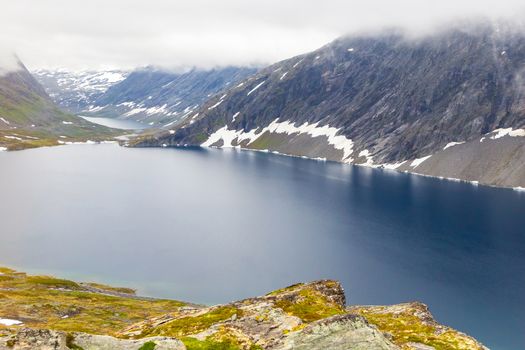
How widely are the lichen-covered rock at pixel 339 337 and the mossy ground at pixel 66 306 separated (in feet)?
160

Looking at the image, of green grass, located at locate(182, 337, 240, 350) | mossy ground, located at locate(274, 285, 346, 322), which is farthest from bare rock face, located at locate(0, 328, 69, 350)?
mossy ground, located at locate(274, 285, 346, 322)

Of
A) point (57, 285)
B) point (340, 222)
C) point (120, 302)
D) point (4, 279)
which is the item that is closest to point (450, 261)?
point (340, 222)

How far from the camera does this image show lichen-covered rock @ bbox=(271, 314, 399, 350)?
2441 cm

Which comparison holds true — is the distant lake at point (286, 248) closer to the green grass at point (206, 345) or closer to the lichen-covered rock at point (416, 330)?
the lichen-covered rock at point (416, 330)

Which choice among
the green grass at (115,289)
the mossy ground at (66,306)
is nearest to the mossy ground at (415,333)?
the mossy ground at (66,306)

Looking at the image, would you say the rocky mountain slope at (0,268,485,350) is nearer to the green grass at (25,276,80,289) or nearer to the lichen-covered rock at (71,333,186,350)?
the lichen-covered rock at (71,333,186,350)

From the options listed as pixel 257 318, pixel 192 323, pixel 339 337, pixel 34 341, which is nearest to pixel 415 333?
pixel 257 318

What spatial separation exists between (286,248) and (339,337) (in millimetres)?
101526

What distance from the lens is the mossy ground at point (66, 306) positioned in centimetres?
7181

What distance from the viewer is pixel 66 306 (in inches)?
3179

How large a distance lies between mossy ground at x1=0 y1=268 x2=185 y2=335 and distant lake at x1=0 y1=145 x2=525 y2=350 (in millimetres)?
9455

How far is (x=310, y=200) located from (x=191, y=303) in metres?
110

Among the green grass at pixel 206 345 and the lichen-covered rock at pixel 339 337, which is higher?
the lichen-covered rock at pixel 339 337

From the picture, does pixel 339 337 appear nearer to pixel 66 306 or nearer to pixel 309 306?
pixel 309 306
